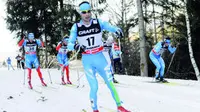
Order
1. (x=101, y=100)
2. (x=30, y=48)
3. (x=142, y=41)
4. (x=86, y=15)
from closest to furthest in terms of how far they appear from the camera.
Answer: (x=86, y=15) < (x=101, y=100) < (x=30, y=48) < (x=142, y=41)

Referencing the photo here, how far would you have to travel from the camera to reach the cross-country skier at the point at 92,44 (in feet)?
25.5

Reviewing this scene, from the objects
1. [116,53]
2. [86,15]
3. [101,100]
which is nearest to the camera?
[86,15]

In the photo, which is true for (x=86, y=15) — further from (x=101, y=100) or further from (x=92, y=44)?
(x=101, y=100)

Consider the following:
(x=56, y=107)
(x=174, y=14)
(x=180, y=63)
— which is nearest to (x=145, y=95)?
(x=56, y=107)

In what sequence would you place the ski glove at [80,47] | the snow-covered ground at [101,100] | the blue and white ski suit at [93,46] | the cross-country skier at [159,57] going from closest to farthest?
the ski glove at [80,47] < the blue and white ski suit at [93,46] < the snow-covered ground at [101,100] < the cross-country skier at [159,57]

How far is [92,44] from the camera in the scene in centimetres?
787

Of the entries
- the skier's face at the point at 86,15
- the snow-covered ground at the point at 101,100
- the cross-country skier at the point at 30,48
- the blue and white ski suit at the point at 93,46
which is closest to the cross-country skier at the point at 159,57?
the snow-covered ground at the point at 101,100

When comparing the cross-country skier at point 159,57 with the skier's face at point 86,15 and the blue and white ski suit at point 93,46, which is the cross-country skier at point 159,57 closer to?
the blue and white ski suit at point 93,46

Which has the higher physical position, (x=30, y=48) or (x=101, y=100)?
(x=30, y=48)

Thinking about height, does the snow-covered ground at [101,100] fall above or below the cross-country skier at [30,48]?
below

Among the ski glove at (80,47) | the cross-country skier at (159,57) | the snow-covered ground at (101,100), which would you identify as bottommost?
the snow-covered ground at (101,100)

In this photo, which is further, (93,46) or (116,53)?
(116,53)

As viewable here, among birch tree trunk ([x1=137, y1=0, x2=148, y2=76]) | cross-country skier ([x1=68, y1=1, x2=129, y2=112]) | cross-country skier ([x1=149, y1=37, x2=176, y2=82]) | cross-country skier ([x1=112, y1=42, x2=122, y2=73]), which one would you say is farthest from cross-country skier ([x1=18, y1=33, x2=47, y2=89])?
birch tree trunk ([x1=137, y1=0, x2=148, y2=76])

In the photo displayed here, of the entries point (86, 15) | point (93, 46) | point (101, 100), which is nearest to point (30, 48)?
point (101, 100)
